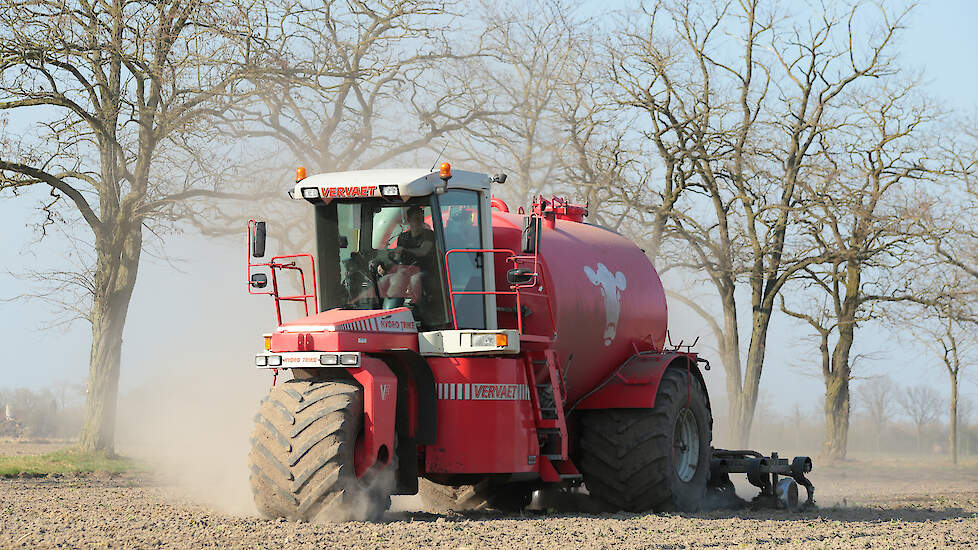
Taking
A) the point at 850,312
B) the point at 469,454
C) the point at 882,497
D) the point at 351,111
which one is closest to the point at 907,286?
the point at 850,312

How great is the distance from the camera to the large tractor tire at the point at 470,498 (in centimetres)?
1309

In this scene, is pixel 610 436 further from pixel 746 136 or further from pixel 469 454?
pixel 746 136

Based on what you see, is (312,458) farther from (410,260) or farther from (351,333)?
(410,260)

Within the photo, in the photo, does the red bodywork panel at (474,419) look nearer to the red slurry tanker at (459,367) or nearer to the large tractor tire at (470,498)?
the red slurry tanker at (459,367)

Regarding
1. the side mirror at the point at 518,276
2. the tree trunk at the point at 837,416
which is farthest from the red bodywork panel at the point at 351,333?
the tree trunk at the point at 837,416

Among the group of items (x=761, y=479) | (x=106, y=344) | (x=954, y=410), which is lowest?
(x=954, y=410)

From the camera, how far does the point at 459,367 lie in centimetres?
1072

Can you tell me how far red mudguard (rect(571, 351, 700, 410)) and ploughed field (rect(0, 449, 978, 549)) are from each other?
4.37 feet

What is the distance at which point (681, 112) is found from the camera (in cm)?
2756

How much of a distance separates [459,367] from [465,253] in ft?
4.02

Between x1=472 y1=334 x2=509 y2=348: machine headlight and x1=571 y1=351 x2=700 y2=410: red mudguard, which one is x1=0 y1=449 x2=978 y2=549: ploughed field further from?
x1=472 y1=334 x2=509 y2=348: machine headlight

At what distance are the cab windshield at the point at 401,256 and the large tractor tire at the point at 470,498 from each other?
2750 millimetres

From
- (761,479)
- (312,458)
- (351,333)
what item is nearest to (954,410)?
(761,479)

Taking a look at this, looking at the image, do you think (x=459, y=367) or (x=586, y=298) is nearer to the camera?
(x=459, y=367)
